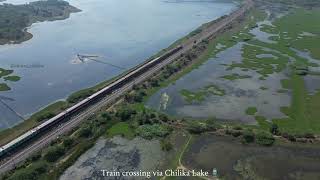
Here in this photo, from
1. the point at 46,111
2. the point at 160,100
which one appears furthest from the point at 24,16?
the point at 160,100

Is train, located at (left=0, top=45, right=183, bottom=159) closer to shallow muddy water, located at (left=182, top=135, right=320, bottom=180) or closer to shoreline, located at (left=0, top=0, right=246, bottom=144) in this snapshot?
shoreline, located at (left=0, top=0, right=246, bottom=144)

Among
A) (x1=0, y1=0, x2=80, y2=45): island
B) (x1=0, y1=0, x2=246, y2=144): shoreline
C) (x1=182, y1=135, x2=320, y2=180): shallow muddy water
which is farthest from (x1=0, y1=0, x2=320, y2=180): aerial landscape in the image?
(x1=0, y1=0, x2=80, y2=45): island

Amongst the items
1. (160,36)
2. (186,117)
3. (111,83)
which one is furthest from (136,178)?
(160,36)

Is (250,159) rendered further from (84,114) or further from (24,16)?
(24,16)

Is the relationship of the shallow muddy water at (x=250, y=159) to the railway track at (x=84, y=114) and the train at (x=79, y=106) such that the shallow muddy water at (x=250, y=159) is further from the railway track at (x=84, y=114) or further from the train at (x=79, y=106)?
the train at (x=79, y=106)

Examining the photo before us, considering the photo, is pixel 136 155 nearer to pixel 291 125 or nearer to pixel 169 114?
pixel 169 114

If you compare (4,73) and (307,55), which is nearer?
(4,73)
